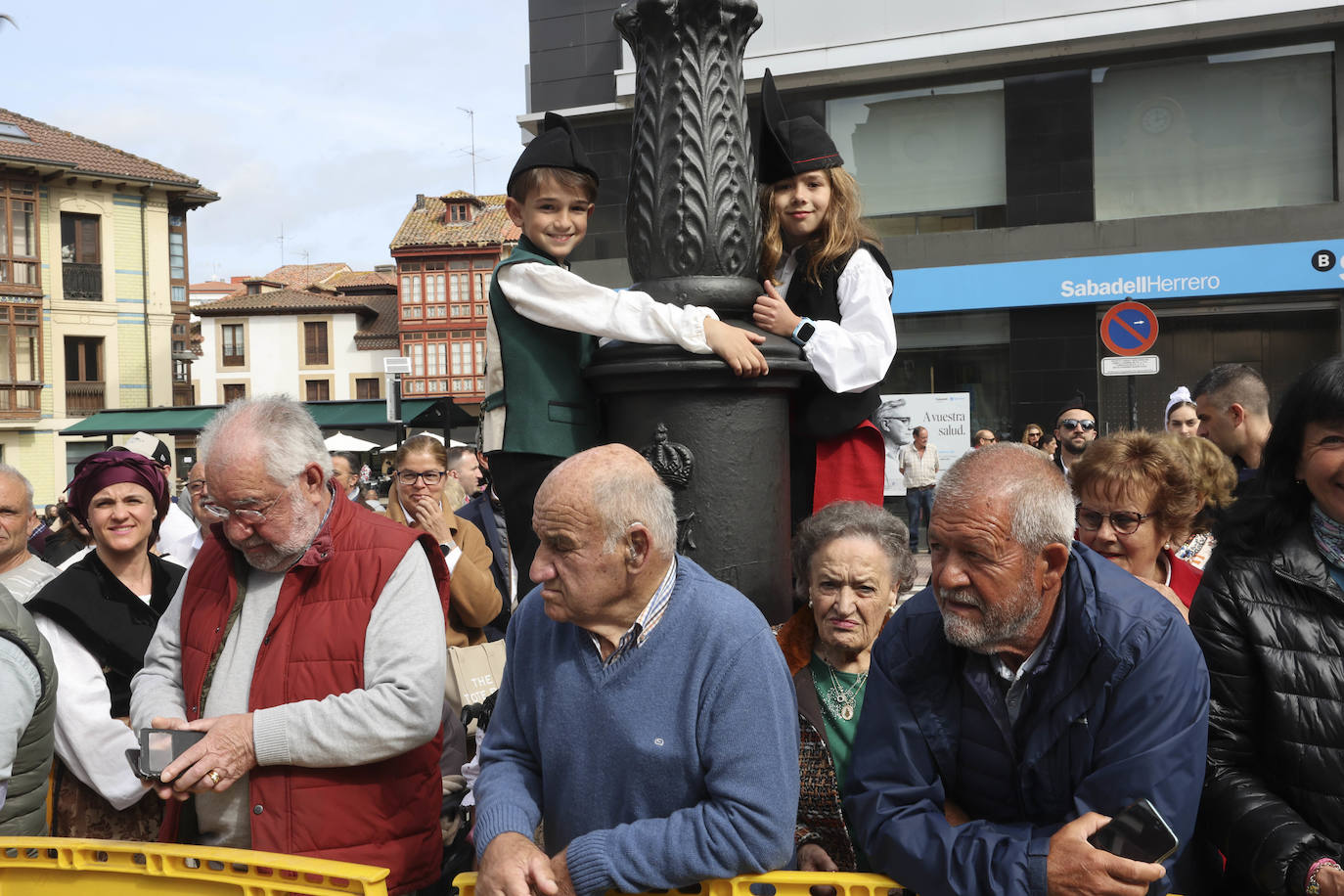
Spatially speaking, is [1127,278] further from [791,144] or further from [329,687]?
[329,687]


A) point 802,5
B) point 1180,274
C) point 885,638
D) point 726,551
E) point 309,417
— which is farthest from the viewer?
point 802,5

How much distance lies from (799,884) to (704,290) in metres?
1.78

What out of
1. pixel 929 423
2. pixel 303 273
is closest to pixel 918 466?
pixel 929 423

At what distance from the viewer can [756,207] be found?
140 inches

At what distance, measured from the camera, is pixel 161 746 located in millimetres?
2652

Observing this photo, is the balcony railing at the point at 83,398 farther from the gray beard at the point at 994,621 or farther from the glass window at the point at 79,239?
the gray beard at the point at 994,621

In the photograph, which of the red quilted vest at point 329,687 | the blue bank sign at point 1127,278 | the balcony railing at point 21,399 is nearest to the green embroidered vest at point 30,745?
the red quilted vest at point 329,687

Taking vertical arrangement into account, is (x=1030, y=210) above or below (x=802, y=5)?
below

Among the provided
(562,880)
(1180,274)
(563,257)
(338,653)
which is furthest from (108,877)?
(1180,274)

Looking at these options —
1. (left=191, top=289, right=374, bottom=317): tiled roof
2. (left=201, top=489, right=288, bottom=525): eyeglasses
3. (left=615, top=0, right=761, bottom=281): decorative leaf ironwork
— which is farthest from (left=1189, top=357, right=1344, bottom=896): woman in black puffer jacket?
(left=191, top=289, right=374, bottom=317): tiled roof

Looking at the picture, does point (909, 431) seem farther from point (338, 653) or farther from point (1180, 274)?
point (338, 653)

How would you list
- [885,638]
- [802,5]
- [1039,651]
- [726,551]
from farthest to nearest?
[802,5]
[726,551]
[885,638]
[1039,651]

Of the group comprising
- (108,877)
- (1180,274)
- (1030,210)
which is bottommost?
(108,877)

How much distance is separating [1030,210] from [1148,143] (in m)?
1.89
